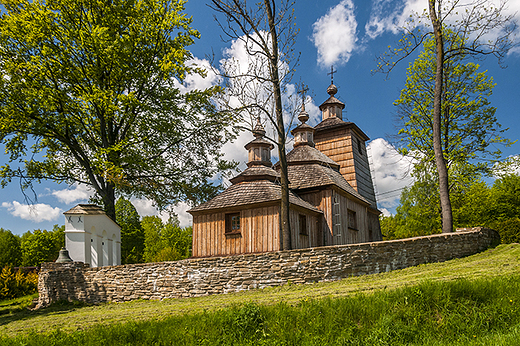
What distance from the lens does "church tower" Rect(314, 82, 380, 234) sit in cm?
2567

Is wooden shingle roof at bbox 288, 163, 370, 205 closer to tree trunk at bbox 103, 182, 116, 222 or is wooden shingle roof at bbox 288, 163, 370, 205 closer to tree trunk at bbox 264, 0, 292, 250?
tree trunk at bbox 264, 0, 292, 250

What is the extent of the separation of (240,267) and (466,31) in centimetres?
1334

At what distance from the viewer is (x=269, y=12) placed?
45.5ft

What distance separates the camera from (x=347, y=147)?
2623 centimetres

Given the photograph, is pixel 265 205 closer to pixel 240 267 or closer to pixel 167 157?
pixel 240 267

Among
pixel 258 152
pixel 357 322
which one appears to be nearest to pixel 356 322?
pixel 357 322

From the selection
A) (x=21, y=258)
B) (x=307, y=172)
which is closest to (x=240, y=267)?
(x=307, y=172)

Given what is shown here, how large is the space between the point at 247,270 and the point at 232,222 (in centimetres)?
517

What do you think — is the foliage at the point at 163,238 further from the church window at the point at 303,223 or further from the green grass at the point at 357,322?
the green grass at the point at 357,322

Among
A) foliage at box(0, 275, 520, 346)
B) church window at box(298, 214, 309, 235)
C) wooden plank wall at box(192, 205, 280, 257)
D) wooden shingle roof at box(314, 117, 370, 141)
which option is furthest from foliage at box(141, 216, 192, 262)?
foliage at box(0, 275, 520, 346)

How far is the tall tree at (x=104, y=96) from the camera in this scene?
16969 mm

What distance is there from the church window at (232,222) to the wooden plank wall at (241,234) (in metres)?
0.23

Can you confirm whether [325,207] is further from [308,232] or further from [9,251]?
[9,251]

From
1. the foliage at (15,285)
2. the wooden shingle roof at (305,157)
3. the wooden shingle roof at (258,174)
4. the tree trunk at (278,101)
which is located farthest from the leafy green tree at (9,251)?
the tree trunk at (278,101)
